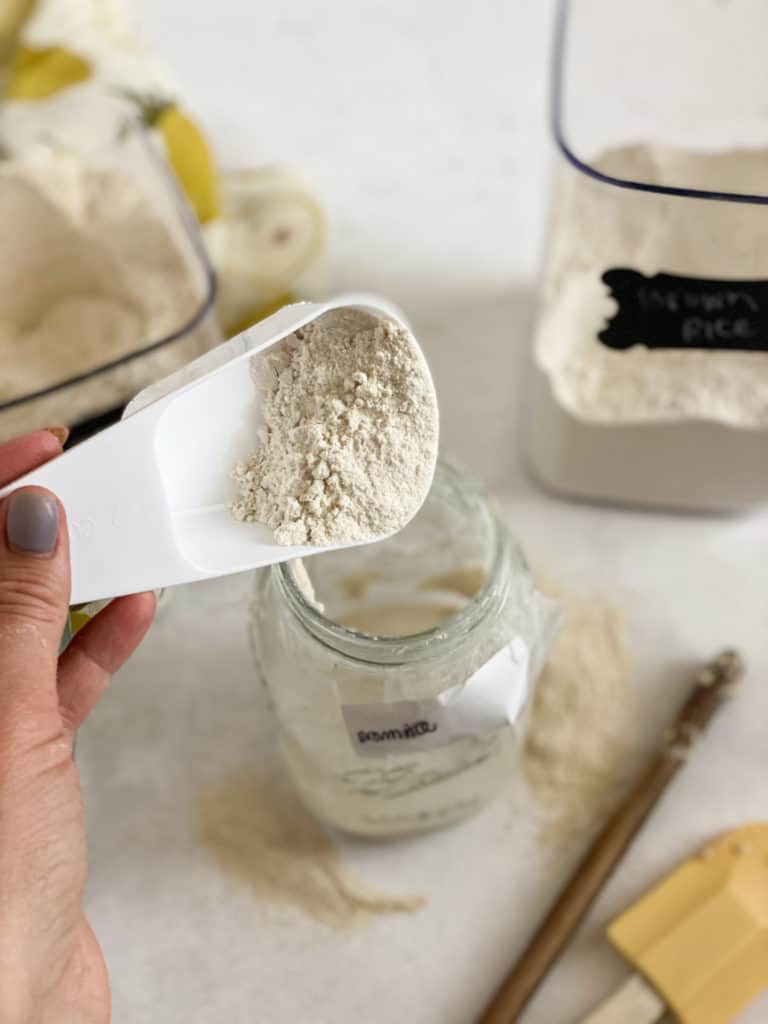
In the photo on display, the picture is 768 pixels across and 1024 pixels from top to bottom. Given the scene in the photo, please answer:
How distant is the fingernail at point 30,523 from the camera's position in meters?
0.38

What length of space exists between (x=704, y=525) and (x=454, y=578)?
0.77ft

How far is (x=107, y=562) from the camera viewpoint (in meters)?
0.41

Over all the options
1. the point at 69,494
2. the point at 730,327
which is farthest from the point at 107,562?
the point at 730,327

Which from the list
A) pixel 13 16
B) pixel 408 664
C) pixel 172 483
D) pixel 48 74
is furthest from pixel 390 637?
pixel 13 16

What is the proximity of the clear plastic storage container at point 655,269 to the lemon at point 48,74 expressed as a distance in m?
0.38

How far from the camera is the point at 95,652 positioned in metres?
0.51

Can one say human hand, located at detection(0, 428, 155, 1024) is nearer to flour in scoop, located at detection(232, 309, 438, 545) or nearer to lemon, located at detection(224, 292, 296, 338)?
flour in scoop, located at detection(232, 309, 438, 545)

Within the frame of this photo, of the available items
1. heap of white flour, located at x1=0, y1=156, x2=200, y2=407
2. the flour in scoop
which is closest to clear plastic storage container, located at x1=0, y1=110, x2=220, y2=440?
heap of white flour, located at x1=0, y1=156, x2=200, y2=407

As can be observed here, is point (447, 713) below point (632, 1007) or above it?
above

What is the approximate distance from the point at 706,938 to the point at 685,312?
36 centimetres

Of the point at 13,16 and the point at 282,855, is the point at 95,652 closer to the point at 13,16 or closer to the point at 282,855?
the point at 282,855

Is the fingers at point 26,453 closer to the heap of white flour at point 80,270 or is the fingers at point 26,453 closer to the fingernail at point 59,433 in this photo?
the fingernail at point 59,433

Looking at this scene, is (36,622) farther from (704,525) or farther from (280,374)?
(704,525)

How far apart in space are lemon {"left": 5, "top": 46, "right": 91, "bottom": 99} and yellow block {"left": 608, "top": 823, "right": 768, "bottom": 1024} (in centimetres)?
72
